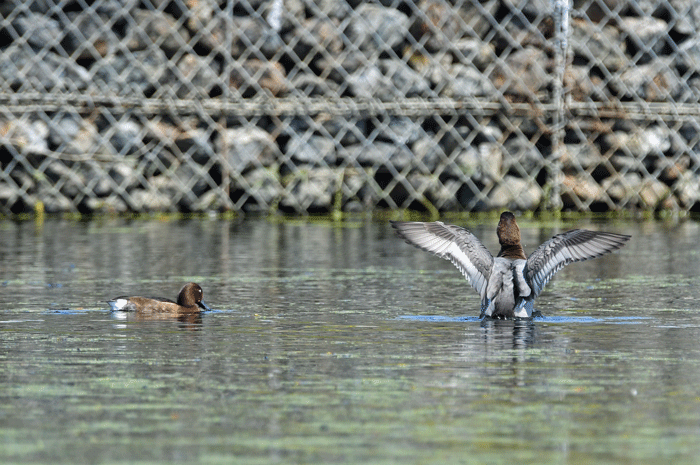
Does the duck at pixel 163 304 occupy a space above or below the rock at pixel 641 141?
below

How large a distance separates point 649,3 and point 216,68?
4.92 m

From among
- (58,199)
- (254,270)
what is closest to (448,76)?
(58,199)

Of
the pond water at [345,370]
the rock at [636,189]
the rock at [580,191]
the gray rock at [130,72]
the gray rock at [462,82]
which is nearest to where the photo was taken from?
the pond water at [345,370]

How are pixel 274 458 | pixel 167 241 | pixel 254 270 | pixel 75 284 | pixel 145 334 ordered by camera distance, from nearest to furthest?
pixel 274 458 < pixel 145 334 < pixel 75 284 < pixel 254 270 < pixel 167 241

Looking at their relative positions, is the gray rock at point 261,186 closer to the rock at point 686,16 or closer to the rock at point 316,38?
the rock at point 316,38

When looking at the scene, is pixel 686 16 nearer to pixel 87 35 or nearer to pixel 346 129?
pixel 346 129

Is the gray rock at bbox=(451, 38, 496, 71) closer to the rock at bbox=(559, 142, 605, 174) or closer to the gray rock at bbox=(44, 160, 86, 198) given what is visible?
the rock at bbox=(559, 142, 605, 174)

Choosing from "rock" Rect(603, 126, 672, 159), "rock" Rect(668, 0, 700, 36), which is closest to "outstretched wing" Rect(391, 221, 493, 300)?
"rock" Rect(603, 126, 672, 159)

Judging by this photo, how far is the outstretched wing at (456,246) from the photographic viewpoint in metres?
5.71

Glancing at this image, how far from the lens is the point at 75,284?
7.28 meters

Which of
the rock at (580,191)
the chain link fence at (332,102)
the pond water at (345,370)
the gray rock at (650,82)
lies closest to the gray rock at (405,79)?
the chain link fence at (332,102)

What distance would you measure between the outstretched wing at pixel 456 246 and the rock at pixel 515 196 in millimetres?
8999

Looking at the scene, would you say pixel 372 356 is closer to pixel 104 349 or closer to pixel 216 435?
pixel 104 349

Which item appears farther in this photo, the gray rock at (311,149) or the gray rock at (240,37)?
the gray rock at (311,149)
